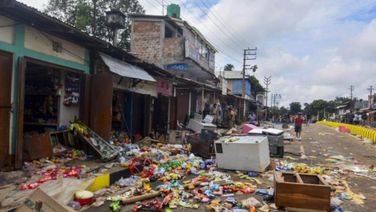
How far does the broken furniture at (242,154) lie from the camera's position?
848 cm

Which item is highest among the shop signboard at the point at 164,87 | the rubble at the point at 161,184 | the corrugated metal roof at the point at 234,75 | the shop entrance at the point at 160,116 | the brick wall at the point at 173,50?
the corrugated metal roof at the point at 234,75

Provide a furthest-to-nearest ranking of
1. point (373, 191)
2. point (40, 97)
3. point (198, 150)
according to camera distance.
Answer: point (198, 150)
point (40, 97)
point (373, 191)

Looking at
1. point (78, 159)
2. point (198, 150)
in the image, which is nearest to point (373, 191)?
point (198, 150)

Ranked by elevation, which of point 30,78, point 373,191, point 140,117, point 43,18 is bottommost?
point 373,191

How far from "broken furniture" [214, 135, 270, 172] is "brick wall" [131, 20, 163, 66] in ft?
52.7

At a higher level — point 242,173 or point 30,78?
point 30,78

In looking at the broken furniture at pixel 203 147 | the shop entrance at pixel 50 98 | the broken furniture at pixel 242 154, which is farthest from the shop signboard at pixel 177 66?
the broken furniture at pixel 242 154

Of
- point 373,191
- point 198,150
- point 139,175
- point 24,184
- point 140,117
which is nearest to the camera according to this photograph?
point 24,184

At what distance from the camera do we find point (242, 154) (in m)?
8.59

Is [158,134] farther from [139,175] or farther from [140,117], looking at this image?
[139,175]

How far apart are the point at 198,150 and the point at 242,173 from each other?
237cm

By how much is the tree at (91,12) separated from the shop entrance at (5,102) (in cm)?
2217

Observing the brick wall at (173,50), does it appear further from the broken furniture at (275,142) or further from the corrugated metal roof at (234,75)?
the corrugated metal roof at (234,75)

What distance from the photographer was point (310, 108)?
329 ft
